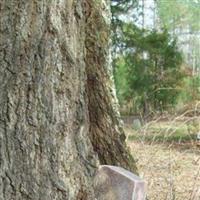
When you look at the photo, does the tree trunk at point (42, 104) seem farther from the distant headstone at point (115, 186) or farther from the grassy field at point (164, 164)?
the grassy field at point (164, 164)

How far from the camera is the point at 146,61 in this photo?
1299 centimetres

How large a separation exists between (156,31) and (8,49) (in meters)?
11.3

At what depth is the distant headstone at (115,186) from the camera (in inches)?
83.1

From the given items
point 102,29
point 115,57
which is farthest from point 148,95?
point 102,29

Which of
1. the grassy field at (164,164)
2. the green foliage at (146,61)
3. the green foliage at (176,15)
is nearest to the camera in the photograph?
the grassy field at (164,164)

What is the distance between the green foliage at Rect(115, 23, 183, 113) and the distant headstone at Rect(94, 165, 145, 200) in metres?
10.2

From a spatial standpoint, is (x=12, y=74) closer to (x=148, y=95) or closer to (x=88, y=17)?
(x=88, y=17)

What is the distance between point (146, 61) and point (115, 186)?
11.0 metres

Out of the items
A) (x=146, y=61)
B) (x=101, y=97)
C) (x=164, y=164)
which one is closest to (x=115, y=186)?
(x=101, y=97)

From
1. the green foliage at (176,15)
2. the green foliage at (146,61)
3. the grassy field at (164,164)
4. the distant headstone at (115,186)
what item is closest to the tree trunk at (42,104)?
the distant headstone at (115,186)

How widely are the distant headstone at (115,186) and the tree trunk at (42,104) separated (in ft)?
0.21

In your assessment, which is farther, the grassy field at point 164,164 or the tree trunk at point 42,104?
the grassy field at point 164,164

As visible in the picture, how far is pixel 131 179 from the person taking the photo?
7.02 feet

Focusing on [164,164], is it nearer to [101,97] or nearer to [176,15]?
[101,97]
